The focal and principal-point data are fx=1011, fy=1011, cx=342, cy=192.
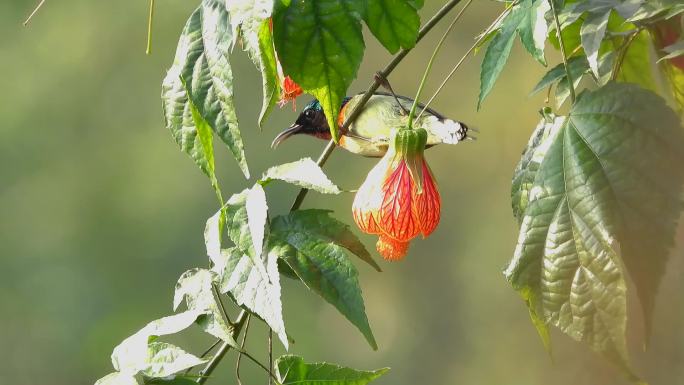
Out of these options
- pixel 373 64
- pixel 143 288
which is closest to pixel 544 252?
pixel 373 64

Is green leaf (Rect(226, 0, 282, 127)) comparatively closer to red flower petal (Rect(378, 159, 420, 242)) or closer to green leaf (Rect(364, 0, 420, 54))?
green leaf (Rect(364, 0, 420, 54))

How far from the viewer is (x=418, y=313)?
336 centimetres

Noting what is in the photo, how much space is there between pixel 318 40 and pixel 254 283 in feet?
0.49

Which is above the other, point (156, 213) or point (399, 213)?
point (156, 213)

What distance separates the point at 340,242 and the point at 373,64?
2.50 meters

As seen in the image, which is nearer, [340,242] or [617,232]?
[617,232]

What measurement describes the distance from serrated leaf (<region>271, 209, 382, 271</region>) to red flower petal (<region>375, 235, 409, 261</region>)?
6 centimetres

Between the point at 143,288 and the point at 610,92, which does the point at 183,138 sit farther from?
the point at 143,288

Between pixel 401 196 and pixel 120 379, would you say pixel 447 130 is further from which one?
pixel 120 379

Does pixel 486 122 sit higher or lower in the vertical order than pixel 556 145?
higher

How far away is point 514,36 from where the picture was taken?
536 mm

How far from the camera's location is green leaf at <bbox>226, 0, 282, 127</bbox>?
1.37 feet

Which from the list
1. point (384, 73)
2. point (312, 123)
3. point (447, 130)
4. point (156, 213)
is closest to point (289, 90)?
point (384, 73)

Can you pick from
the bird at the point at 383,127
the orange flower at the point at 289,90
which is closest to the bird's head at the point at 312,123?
the bird at the point at 383,127
